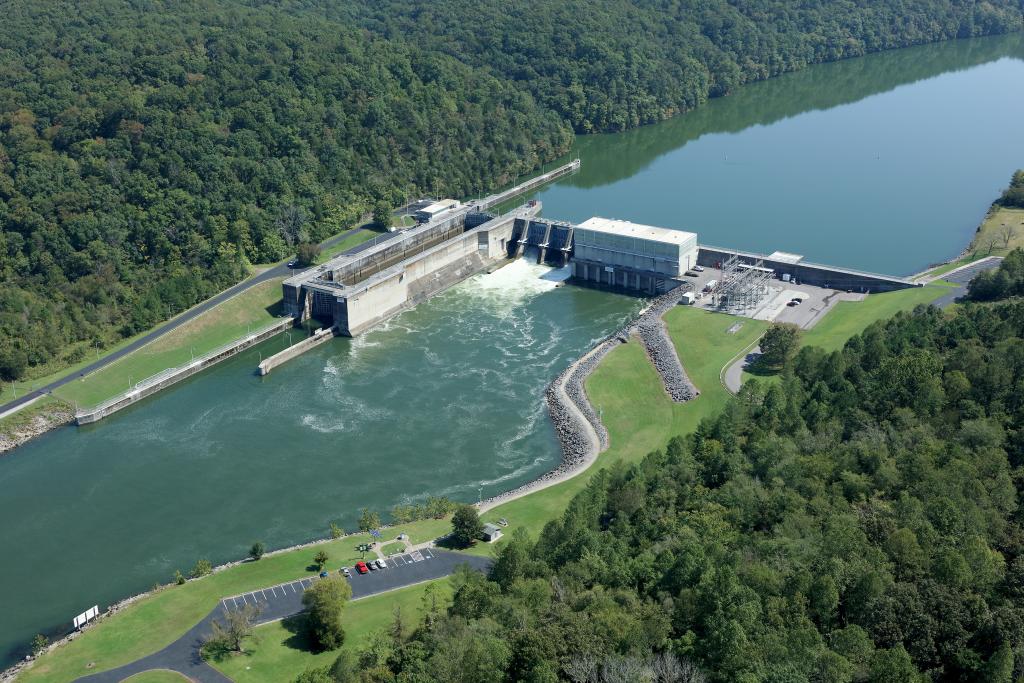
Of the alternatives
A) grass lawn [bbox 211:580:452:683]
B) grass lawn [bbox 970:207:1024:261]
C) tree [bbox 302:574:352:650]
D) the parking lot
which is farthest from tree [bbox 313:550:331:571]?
grass lawn [bbox 970:207:1024:261]

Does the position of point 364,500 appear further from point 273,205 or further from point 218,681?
point 273,205

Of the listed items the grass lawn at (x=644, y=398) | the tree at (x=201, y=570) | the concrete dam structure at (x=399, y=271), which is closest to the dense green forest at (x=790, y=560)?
the grass lawn at (x=644, y=398)

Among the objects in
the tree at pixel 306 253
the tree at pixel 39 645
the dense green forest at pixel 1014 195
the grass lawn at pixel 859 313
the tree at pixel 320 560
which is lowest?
the tree at pixel 39 645

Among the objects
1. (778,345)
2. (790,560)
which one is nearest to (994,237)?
(778,345)

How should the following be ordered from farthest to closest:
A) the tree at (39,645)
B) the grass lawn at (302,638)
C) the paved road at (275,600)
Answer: the tree at (39,645)
the paved road at (275,600)
the grass lawn at (302,638)

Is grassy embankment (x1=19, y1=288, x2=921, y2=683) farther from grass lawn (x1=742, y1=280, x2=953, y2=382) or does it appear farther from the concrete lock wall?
the concrete lock wall

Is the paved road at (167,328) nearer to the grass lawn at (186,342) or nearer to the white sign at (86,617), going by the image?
the grass lawn at (186,342)

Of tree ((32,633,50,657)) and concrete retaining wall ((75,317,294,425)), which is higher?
concrete retaining wall ((75,317,294,425))

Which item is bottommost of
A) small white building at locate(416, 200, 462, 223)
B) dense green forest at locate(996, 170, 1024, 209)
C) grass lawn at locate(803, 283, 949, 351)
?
grass lawn at locate(803, 283, 949, 351)
